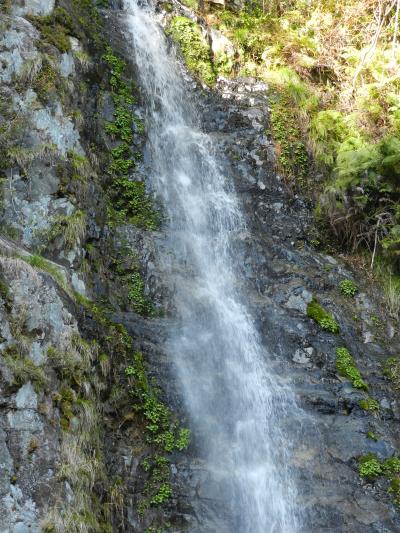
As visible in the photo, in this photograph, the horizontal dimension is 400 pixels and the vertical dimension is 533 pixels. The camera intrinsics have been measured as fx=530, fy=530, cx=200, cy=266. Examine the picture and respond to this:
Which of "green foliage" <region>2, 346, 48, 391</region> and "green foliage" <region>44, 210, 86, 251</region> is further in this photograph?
"green foliage" <region>44, 210, 86, 251</region>

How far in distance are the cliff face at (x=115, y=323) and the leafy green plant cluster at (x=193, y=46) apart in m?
1.98

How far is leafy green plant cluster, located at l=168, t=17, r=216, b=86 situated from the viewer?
480 inches

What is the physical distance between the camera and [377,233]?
31.4ft

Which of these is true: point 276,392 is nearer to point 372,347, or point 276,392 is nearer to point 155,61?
point 372,347

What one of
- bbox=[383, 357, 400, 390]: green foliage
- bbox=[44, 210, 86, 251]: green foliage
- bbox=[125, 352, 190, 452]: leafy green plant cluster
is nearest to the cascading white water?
bbox=[125, 352, 190, 452]: leafy green plant cluster

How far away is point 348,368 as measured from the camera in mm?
7980

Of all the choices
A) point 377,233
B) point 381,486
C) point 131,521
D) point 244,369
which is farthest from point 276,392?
point 377,233

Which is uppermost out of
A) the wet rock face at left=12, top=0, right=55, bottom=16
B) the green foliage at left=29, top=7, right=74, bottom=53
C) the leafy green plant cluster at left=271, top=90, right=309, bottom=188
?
the wet rock face at left=12, top=0, right=55, bottom=16

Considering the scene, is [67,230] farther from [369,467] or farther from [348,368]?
[369,467]

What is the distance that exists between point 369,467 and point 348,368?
1.53 metres

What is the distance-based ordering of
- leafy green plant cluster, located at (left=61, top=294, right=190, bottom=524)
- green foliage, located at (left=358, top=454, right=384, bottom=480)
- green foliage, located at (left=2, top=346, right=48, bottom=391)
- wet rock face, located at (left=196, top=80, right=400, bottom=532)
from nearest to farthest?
green foliage, located at (left=2, top=346, right=48, bottom=391) < leafy green plant cluster, located at (left=61, top=294, right=190, bottom=524) < wet rock face, located at (left=196, top=80, right=400, bottom=532) < green foliage, located at (left=358, top=454, right=384, bottom=480)

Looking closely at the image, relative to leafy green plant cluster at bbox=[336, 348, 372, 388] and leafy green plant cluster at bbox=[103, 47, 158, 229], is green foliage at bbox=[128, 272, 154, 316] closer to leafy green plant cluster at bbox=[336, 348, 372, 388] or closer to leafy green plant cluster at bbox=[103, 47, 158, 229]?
leafy green plant cluster at bbox=[103, 47, 158, 229]

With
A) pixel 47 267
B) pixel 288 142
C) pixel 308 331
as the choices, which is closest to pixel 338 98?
pixel 288 142

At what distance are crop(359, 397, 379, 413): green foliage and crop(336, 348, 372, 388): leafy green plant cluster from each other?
0.22 meters
